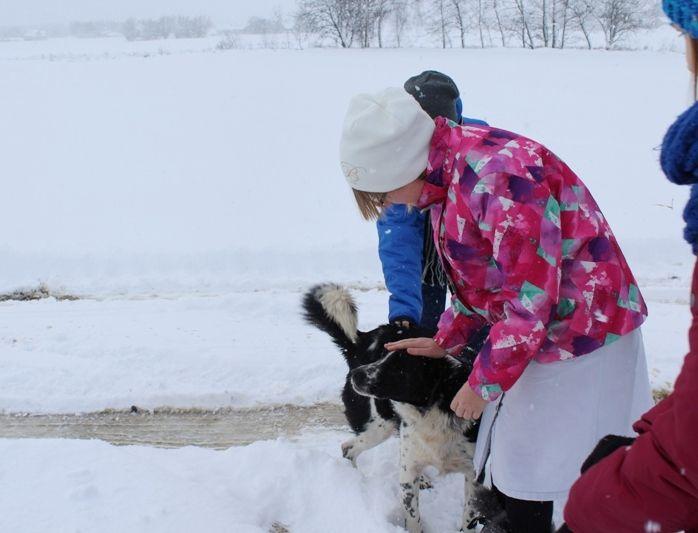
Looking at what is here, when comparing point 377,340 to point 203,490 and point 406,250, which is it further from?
point 203,490

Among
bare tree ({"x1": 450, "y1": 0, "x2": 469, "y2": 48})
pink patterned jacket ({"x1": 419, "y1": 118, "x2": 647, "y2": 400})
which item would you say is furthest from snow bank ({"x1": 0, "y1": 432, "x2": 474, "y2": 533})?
bare tree ({"x1": 450, "y1": 0, "x2": 469, "y2": 48})

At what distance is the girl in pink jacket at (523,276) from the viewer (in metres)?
1.58

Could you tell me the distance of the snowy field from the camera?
2809mm

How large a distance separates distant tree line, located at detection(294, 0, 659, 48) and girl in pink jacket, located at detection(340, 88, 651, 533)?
26688mm

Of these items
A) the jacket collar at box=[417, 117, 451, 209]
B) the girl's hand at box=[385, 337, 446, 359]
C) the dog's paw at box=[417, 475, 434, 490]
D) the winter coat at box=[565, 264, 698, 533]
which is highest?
the jacket collar at box=[417, 117, 451, 209]

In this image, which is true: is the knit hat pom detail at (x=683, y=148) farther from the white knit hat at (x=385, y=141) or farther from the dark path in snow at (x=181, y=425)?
the dark path in snow at (x=181, y=425)

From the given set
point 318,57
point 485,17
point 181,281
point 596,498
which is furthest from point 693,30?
point 485,17

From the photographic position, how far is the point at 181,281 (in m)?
6.86

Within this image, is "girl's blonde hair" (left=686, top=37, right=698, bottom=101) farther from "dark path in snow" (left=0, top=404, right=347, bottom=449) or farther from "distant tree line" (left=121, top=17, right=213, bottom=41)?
"distant tree line" (left=121, top=17, right=213, bottom=41)

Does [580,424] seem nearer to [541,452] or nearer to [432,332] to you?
[541,452]

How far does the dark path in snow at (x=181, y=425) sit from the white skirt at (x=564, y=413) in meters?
1.90

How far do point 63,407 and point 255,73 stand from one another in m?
14.9

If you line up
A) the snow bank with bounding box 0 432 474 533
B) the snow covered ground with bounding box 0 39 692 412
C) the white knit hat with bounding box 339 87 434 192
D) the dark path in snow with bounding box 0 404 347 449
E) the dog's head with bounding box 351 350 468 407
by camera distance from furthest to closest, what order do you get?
the snow covered ground with bounding box 0 39 692 412 < the dark path in snow with bounding box 0 404 347 449 < the dog's head with bounding box 351 350 468 407 < the snow bank with bounding box 0 432 474 533 < the white knit hat with bounding box 339 87 434 192

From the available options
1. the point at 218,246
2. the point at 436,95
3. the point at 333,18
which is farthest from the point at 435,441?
the point at 333,18
